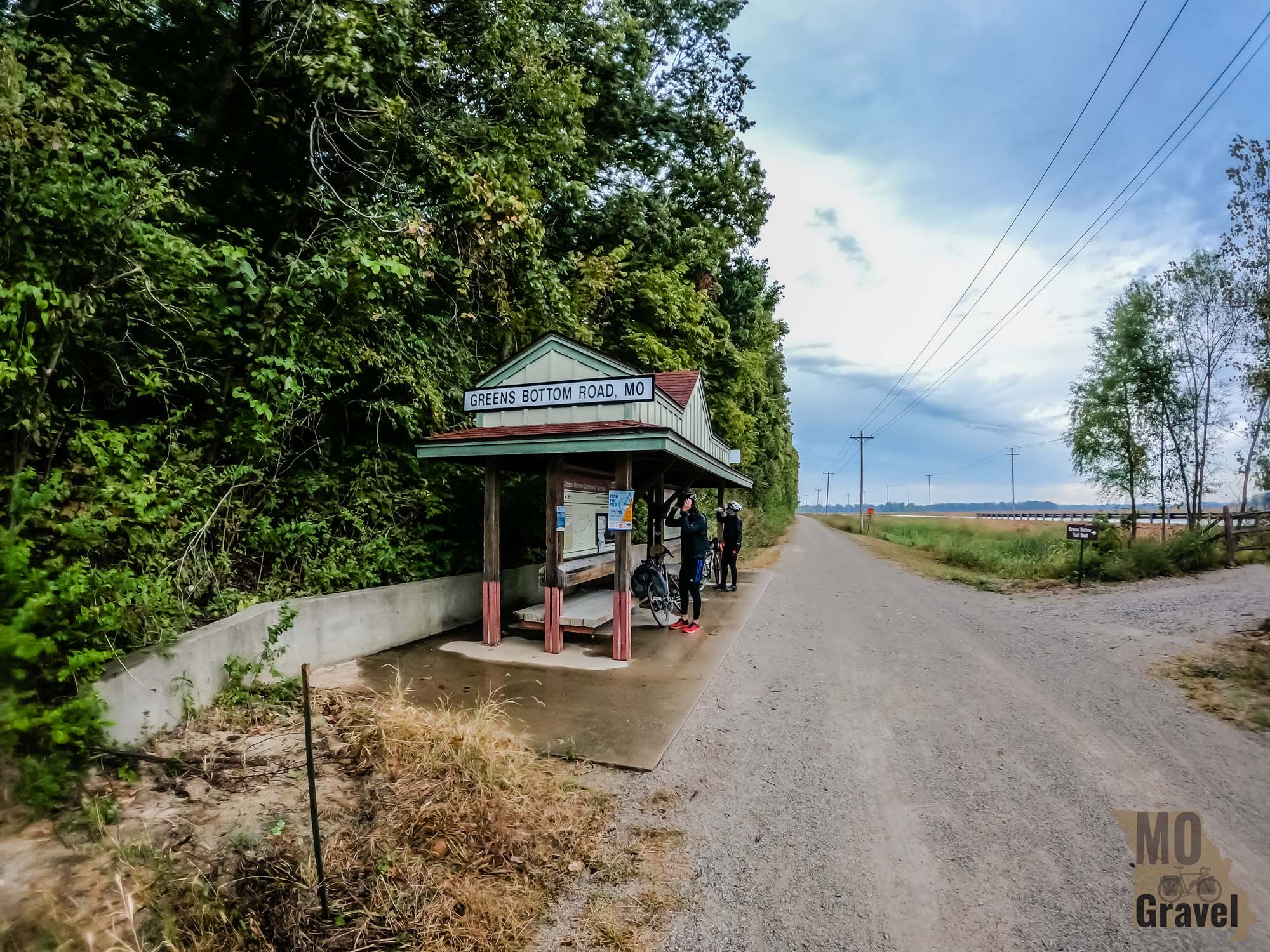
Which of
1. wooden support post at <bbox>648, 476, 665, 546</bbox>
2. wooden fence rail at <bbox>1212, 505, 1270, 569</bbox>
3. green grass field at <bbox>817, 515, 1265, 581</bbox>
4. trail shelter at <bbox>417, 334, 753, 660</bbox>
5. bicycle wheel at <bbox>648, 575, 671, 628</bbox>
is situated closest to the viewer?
trail shelter at <bbox>417, 334, 753, 660</bbox>

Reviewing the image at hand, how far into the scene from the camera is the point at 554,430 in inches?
282

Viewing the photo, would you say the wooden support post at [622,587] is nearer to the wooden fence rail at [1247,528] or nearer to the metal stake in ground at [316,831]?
the metal stake in ground at [316,831]

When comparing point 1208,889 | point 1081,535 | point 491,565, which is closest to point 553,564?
point 491,565

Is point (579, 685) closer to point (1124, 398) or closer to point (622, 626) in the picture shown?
point (622, 626)

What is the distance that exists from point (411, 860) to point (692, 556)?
6.19m

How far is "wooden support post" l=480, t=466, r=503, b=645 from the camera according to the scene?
24.9 ft

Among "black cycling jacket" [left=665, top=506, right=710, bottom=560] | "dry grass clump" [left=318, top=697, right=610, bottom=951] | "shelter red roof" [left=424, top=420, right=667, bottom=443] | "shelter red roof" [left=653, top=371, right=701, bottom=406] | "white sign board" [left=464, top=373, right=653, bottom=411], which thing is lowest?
"dry grass clump" [left=318, top=697, right=610, bottom=951]

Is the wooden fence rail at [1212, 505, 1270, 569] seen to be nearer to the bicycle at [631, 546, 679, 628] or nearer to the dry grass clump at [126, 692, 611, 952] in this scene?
the bicycle at [631, 546, 679, 628]

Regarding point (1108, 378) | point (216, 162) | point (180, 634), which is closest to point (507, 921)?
point (180, 634)

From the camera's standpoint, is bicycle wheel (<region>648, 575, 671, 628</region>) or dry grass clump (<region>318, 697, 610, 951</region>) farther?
bicycle wheel (<region>648, 575, 671, 628</region>)

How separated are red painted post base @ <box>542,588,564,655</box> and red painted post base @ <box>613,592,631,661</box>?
2.47 ft

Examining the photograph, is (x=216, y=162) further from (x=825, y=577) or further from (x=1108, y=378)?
(x=1108, y=378)

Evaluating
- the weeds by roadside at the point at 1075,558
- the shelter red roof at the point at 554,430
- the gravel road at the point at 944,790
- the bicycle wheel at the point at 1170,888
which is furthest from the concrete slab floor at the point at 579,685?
the weeds by roadside at the point at 1075,558

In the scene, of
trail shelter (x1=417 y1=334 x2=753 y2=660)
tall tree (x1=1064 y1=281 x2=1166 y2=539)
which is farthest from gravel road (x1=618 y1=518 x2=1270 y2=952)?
tall tree (x1=1064 y1=281 x2=1166 y2=539)
